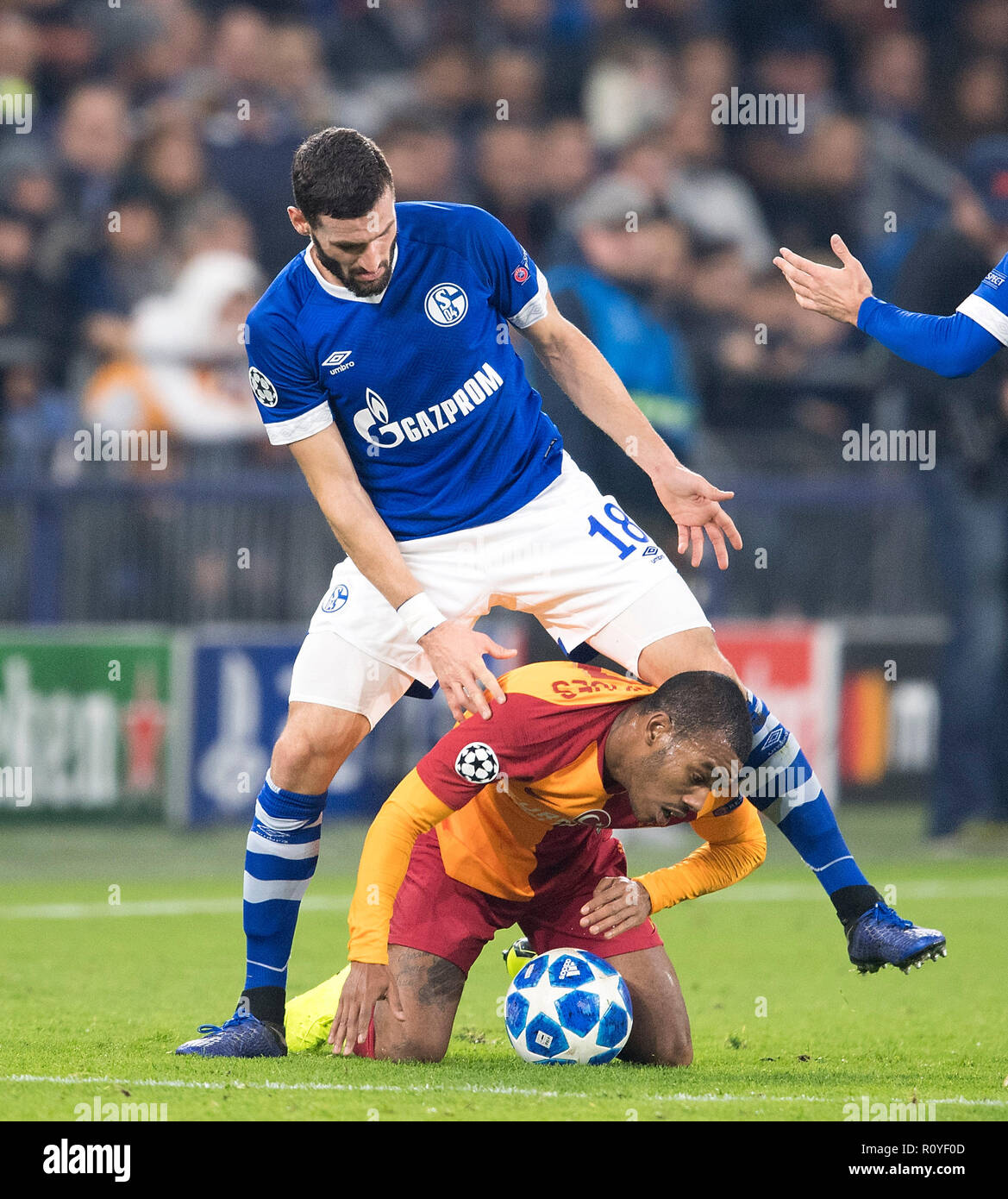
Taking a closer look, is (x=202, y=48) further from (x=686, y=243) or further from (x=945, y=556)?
(x=945, y=556)

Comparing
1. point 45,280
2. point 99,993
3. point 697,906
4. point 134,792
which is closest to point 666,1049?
point 99,993

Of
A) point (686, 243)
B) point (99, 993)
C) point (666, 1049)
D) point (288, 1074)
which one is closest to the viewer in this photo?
point (288, 1074)

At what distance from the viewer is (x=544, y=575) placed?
518 cm

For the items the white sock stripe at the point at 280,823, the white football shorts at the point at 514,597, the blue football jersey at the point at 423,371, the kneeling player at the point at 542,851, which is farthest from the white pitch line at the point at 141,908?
the blue football jersey at the point at 423,371

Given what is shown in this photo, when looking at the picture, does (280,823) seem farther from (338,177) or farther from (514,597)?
(338,177)

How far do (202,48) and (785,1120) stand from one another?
9.91 meters

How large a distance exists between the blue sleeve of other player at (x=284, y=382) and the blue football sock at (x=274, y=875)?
0.96 metres

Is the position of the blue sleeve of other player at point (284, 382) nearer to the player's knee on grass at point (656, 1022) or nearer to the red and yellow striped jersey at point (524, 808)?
the red and yellow striped jersey at point (524, 808)

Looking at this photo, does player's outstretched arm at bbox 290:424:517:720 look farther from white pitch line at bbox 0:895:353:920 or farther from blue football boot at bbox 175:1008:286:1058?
white pitch line at bbox 0:895:353:920

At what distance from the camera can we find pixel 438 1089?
14.3 ft

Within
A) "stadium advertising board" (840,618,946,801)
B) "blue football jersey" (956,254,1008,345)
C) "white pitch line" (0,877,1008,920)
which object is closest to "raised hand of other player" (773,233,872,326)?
"blue football jersey" (956,254,1008,345)

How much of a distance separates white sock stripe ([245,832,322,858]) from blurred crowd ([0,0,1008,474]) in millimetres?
3571

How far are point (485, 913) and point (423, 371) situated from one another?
147 centimetres

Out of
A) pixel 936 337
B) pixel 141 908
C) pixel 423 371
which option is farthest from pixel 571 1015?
pixel 141 908
